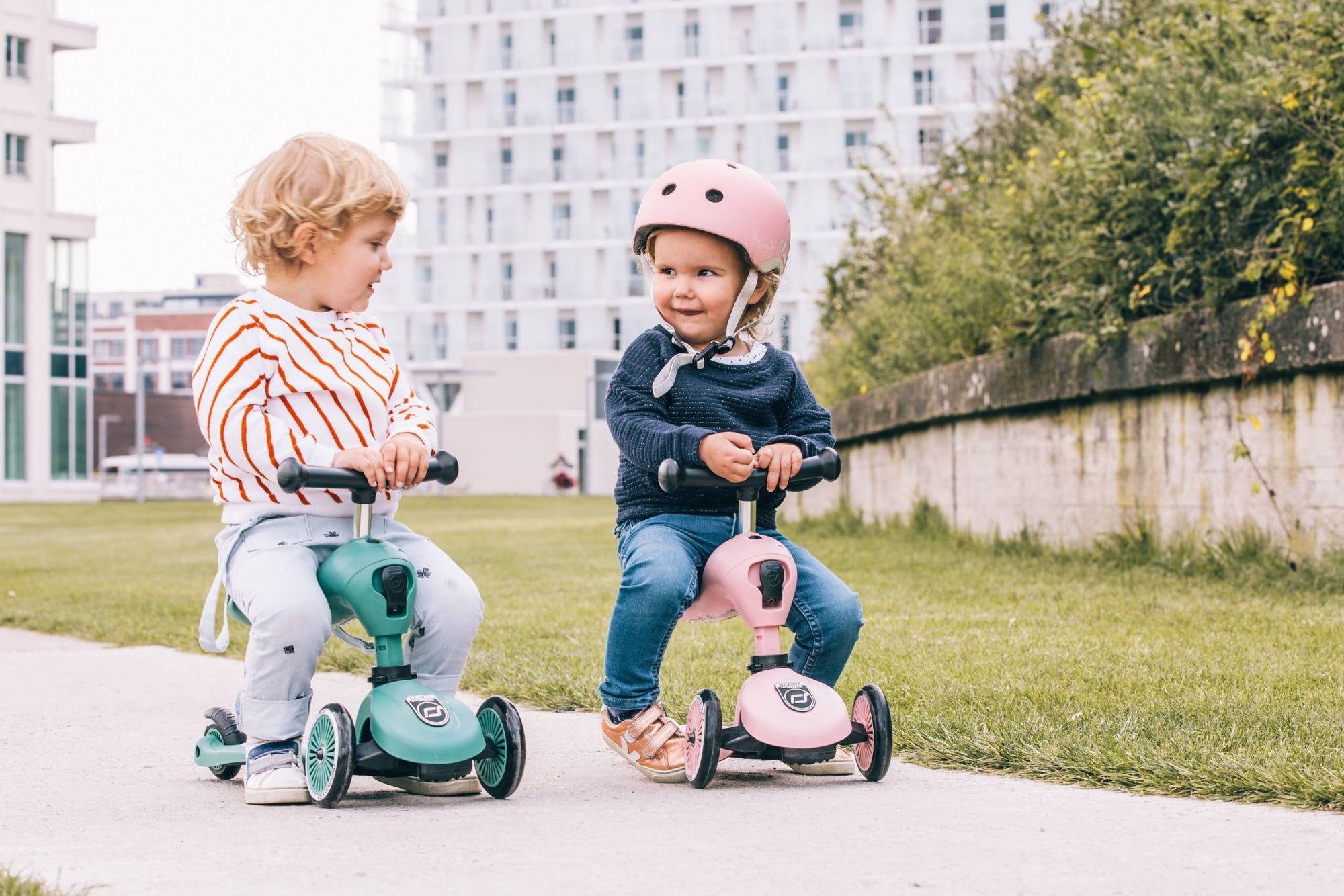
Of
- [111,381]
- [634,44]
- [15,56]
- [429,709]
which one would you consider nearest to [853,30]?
[634,44]

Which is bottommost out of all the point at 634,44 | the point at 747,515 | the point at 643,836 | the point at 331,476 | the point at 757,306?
the point at 643,836

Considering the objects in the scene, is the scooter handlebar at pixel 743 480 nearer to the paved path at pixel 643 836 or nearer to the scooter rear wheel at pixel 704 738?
the scooter rear wheel at pixel 704 738

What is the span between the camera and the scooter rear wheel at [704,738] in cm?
357

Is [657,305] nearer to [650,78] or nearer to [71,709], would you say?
[71,709]

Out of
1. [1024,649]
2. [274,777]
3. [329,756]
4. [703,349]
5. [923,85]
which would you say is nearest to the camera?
[329,756]

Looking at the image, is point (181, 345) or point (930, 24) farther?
point (181, 345)

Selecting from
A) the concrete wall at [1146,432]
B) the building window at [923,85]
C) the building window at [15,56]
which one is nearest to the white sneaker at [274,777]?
the concrete wall at [1146,432]

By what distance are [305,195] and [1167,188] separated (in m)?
5.66

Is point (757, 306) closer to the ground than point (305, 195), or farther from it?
closer to the ground

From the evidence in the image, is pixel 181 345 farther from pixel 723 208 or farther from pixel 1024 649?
pixel 723 208

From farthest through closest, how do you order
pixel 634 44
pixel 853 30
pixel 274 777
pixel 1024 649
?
pixel 634 44 < pixel 853 30 < pixel 1024 649 < pixel 274 777

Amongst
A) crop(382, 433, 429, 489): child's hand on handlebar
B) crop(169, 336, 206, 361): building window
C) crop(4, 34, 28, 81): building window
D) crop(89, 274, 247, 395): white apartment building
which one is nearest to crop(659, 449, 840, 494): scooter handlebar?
crop(382, 433, 429, 489): child's hand on handlebar

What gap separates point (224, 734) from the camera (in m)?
3.86

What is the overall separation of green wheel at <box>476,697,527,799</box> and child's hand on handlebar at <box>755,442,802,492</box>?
2.50 feet
